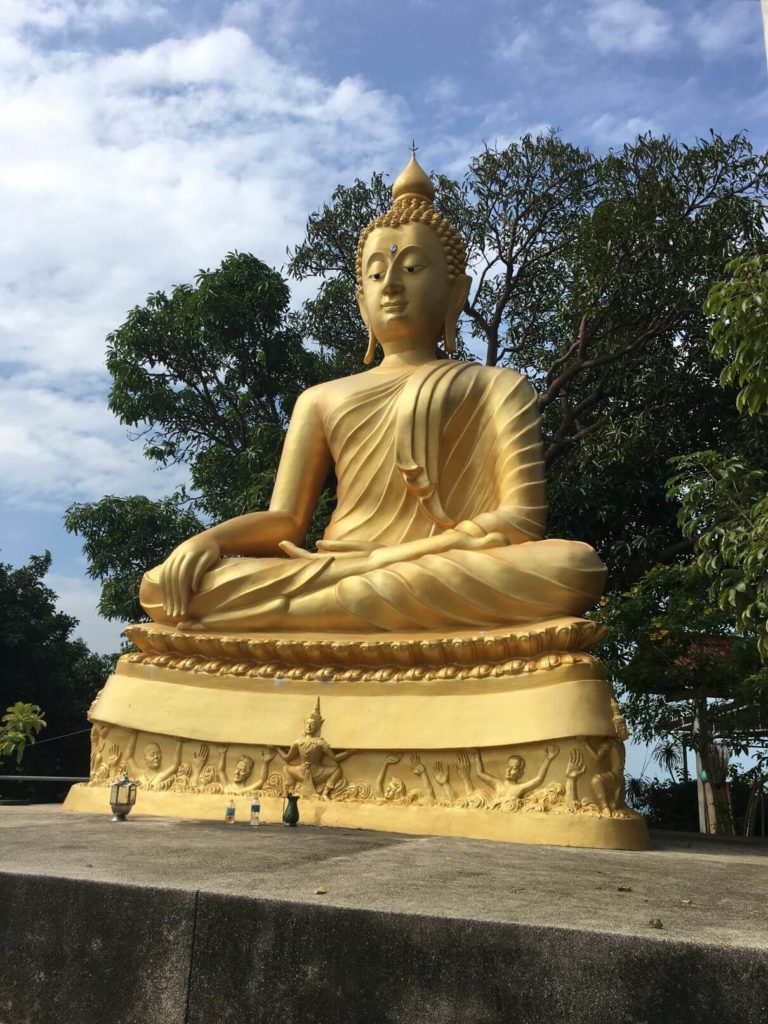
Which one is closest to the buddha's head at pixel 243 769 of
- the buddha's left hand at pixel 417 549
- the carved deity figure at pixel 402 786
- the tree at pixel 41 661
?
the carved deity figure at pixel 402 786

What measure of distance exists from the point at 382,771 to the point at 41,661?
12.6m

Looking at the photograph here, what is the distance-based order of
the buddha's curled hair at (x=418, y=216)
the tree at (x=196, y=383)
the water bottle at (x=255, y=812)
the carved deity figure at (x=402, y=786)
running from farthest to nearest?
the tree at (x=196, y=383), the buddha's curled hair at (x=418, y=216), the carved deity figure at (x=402, y=786), the water bottle at (x=255, y=812)

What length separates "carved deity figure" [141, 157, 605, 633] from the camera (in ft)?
17.0

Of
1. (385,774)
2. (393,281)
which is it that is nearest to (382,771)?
(385,774)

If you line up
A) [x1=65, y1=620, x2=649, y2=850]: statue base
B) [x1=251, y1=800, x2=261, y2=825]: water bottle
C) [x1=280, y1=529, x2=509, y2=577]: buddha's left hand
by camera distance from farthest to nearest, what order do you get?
[x1=280, y1=529, x2=509, y2=577]: buddha's left hand → [x1=65, y1=620, x2=649, y2=850]: statue base → [x1=251, y1=800, x2=261, y2=825]: water bottle

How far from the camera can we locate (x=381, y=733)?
16.2 ft

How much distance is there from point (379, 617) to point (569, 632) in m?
1.12

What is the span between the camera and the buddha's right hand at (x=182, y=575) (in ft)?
18.3

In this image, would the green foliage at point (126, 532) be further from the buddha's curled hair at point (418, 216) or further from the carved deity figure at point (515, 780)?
the carved deity figure at point (515, 780)

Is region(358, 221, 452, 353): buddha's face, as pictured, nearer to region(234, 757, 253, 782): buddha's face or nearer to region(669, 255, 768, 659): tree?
region(669, 255, 768, 659): tree

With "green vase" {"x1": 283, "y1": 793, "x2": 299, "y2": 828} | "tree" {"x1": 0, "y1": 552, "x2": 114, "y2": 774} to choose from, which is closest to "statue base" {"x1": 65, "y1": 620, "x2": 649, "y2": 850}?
"green vase" {"x1": 283, "y1": 793, "x2": 299, "y2": 828}

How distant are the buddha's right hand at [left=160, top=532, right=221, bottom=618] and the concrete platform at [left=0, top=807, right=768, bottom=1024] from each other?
297 centimetres

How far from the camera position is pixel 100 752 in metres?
5.45

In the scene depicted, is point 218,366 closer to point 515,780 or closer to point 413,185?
point 413,185
